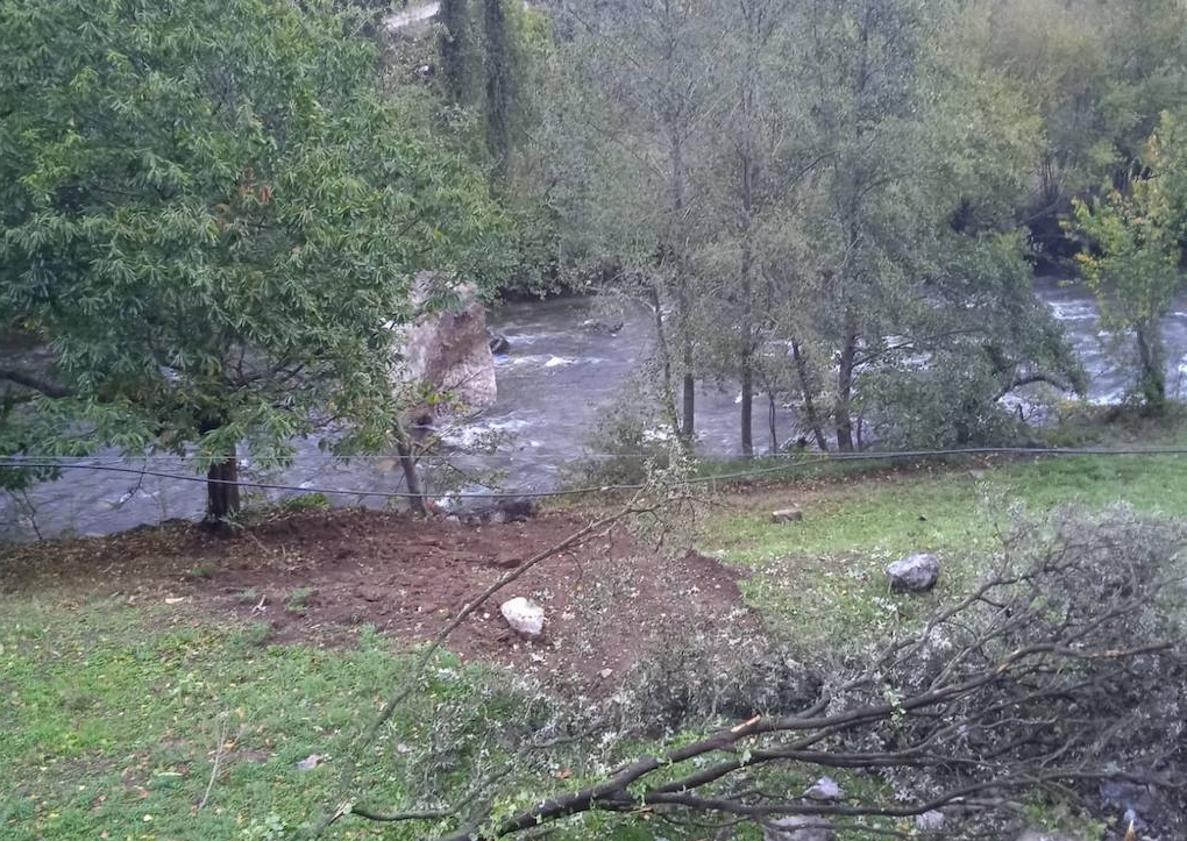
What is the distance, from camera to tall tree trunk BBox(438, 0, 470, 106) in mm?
28203

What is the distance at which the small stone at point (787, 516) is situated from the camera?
569 inches

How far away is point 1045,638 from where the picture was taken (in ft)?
20.0

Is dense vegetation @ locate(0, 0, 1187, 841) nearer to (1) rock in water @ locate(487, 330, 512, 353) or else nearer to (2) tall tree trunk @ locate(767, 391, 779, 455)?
(2) tall tree trunk @ locate(767, 391, 779, 455)

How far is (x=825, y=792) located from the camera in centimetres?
624

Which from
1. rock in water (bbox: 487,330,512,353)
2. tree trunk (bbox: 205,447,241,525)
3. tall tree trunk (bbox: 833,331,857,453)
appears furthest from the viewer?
rock in water (bbox: 487,330,512,353)

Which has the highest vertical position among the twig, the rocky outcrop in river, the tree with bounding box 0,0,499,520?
the tree with bounding box 0,0,499,520

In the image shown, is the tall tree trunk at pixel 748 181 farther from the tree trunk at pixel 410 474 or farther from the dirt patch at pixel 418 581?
the dirt patch at pixel 418 581

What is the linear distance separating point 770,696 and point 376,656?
2.96m

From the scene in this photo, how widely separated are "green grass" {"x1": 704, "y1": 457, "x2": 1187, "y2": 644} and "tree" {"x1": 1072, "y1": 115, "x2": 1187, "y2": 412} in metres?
3.33

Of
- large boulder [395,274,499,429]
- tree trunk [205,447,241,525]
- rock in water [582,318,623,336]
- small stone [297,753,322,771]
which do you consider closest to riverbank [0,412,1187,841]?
small stone [297,753,322,771]

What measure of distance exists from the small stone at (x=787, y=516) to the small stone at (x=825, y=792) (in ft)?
26.8

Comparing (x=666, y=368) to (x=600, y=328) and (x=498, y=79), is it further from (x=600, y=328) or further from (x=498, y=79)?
(x=498, y=79)

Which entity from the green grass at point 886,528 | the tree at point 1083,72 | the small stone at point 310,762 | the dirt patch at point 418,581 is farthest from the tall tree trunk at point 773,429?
the tree at point 1083,72

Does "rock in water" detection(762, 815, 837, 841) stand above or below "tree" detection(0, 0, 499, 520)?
below
